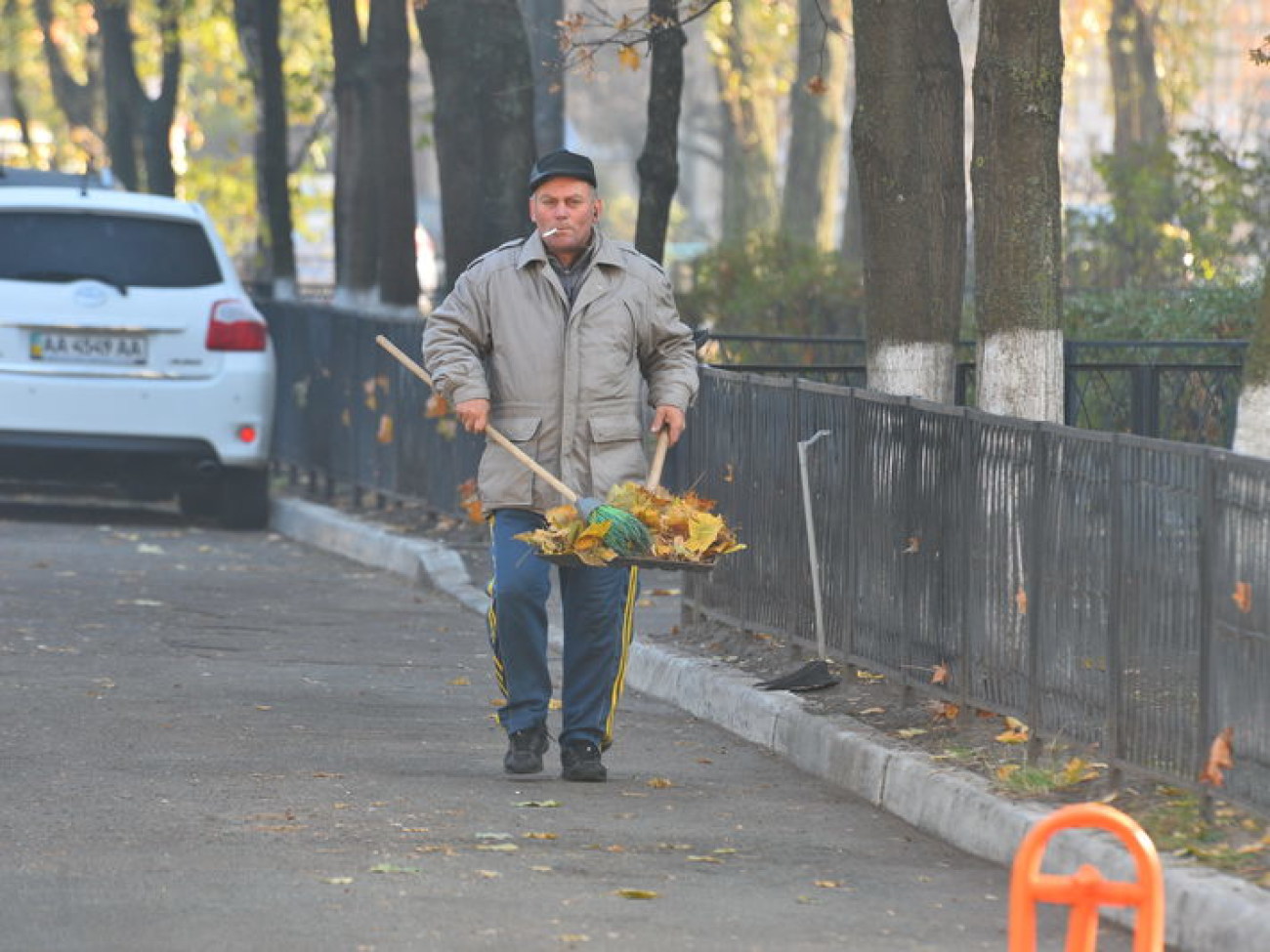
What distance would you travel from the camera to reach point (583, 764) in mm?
8812

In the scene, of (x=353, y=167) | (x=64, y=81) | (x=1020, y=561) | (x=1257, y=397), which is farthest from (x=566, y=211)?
(x=64, y=81)

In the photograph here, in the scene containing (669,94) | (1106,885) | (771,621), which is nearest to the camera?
(1106,885)

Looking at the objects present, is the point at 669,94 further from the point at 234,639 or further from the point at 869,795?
the point at 869,795

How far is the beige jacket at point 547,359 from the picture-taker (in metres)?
8.74

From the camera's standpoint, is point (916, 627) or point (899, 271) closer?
point (916, 627)

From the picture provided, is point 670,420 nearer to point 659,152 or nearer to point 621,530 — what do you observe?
point 621,530

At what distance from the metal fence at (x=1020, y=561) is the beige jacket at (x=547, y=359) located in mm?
1016

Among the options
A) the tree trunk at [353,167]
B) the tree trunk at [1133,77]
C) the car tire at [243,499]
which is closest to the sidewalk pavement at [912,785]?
the car tire at [243,499]

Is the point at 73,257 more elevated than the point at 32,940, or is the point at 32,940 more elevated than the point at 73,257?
the point at 73,257

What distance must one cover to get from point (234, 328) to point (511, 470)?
336 inches

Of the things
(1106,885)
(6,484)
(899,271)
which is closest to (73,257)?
(6,484)

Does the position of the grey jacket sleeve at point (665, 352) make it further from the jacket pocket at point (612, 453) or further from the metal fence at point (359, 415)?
the metal fence at point (359, 415)

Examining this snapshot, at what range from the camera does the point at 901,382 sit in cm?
1117

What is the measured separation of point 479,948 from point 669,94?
1036 cm
